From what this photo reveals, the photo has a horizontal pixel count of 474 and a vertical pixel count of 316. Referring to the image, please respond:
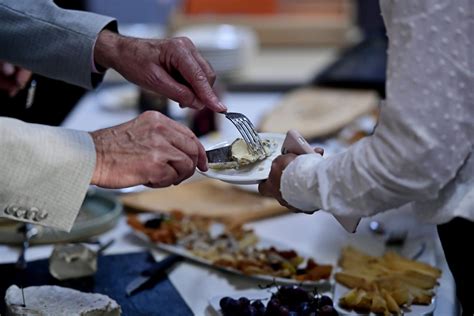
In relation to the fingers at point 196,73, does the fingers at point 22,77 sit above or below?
below

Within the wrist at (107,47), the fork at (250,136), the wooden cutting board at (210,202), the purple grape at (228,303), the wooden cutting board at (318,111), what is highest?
the wrist at (107,47)

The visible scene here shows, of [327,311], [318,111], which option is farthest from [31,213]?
[318,111]

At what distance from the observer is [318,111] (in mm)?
2369

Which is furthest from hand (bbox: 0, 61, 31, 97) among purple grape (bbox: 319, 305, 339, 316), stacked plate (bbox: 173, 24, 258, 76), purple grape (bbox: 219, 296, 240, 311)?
stacked plate (bbox: 173, 24, 258, 76)

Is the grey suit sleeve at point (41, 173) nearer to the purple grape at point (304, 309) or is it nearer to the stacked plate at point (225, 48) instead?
the purple grape at point (304, 309)

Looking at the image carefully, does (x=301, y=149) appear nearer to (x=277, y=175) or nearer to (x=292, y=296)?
(x=277, y=175)

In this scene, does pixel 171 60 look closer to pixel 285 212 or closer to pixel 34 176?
pixel 34 176

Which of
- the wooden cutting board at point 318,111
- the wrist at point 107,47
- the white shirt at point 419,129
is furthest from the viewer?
the wooden cutting board at point 318,111

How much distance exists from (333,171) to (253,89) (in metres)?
1.88

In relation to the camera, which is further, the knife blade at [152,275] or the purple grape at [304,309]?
the knife blade at [152,275]

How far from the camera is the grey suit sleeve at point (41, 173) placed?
A: 1.11 metres

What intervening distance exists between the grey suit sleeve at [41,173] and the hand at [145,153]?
3 centimetres

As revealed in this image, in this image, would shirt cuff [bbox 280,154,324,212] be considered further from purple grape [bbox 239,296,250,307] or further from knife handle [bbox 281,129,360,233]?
purple grape [bbox 239,296,250,307]

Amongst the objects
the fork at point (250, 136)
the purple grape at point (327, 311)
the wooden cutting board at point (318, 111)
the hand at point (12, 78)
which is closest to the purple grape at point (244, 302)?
the purple grape at point (327, 311)
